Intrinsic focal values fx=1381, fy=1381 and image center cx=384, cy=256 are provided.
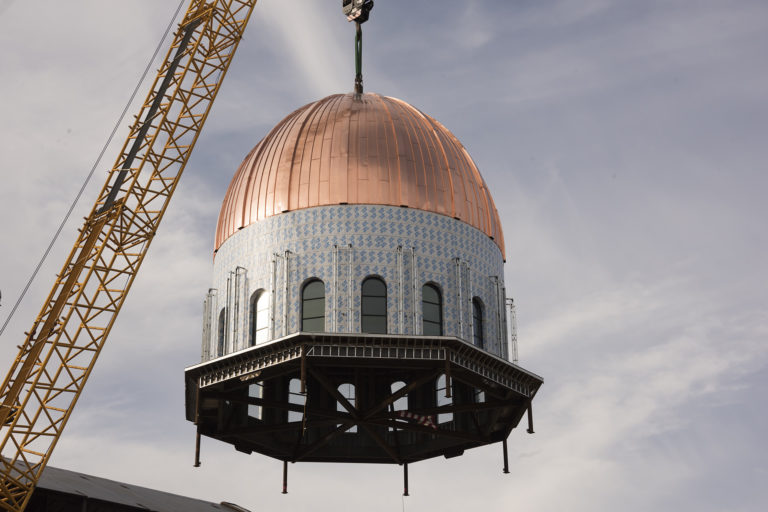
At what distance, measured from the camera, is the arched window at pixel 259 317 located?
66.6 m

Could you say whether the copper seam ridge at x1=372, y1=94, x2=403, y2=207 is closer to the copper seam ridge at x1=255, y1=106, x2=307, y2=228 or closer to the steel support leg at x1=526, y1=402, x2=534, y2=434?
the copper seam ridge at x1=255, y1=106, x2=307, y2=228

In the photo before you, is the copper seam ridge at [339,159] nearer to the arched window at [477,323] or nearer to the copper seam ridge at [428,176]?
the copper seam ridge at [428,176]

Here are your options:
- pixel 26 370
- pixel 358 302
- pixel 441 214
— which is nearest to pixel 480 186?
pixel 441 214

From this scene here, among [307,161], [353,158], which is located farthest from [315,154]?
[353,158]

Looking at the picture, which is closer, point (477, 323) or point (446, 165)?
point (477, 323)

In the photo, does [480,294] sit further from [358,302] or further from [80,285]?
[80,285]

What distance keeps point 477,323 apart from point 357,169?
31.7 feet

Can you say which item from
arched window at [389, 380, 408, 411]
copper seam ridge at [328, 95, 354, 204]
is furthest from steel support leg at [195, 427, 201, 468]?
copper seam ridge at [328, 95, 354, 204]

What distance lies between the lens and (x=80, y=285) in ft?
227

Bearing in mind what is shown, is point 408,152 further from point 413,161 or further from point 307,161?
point 307,161

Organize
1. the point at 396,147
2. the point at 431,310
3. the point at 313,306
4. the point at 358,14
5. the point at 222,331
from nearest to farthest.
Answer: the point at 313,306
the point at 431,310
the point at 222,331
the point at 396,147
the point at 358,14

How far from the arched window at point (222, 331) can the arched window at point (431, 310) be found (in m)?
10.1

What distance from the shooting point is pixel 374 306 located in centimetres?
6569

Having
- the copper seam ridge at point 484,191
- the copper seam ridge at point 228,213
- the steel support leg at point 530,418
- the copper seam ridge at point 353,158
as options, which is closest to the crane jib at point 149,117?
the copper seam ridge at point 228,213
